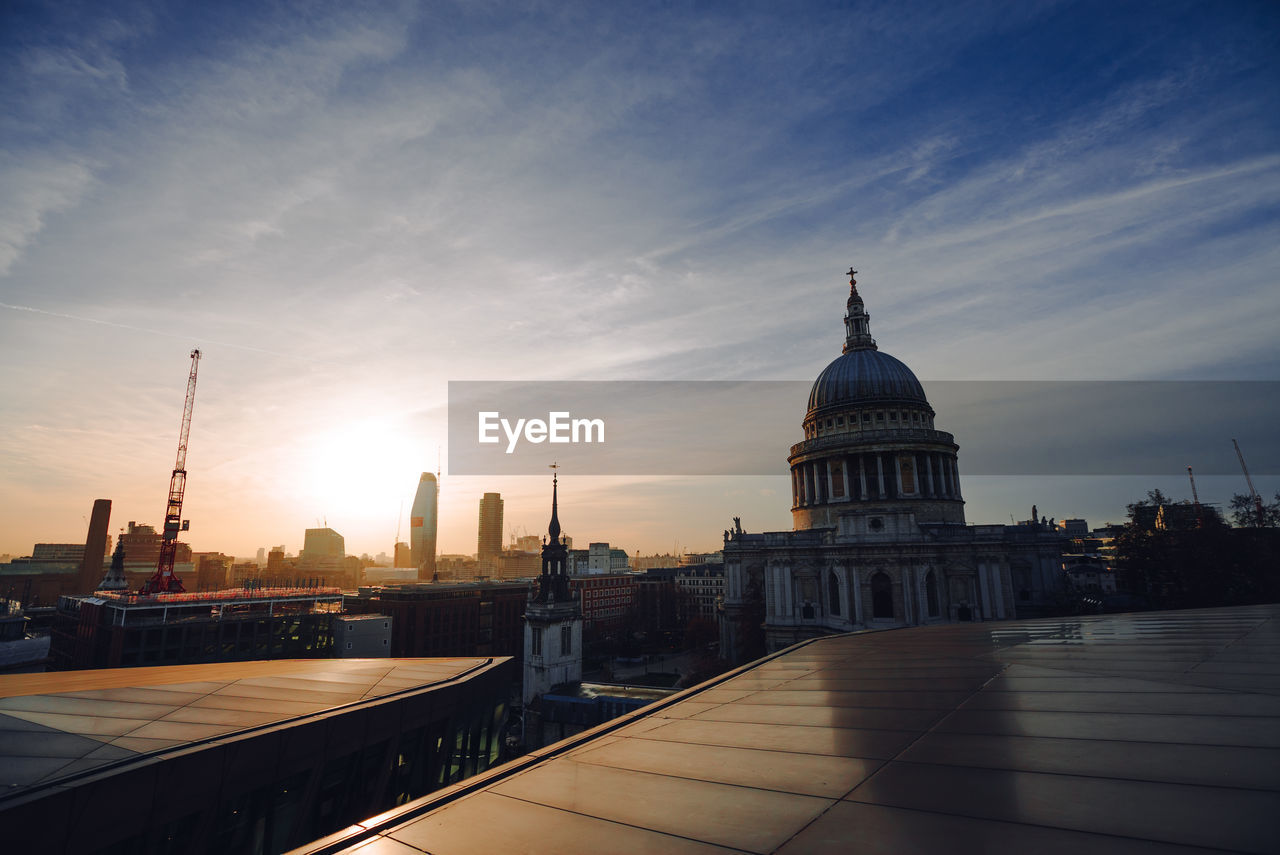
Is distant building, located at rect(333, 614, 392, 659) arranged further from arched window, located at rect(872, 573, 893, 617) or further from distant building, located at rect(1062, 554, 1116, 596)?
distant building, located at rect(1062, 554, 1116, 596)

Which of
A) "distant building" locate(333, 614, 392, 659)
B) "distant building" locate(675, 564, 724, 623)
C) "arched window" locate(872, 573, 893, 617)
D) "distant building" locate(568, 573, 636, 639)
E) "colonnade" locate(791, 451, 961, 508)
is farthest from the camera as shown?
"distant building" locate(675, 564, 724, 623)

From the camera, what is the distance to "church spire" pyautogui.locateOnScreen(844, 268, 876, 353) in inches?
3575

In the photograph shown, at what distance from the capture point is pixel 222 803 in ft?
44.3

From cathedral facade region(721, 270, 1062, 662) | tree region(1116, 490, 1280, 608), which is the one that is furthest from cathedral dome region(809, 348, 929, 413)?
tree region(1116, 490, 1280, 608)

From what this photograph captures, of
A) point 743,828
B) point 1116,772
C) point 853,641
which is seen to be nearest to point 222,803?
point 743,828

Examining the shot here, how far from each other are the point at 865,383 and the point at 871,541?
27.3 m

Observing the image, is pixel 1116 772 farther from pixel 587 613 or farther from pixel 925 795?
pixel 587 613

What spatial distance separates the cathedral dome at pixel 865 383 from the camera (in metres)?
79.8

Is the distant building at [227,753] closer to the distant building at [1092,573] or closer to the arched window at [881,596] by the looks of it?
the arched window at [881,596]

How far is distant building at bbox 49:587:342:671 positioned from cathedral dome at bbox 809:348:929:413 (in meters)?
78.7

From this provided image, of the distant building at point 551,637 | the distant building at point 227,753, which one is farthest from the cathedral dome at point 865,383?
the distant building at point 227,753

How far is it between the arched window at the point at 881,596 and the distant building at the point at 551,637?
3078 centimetres

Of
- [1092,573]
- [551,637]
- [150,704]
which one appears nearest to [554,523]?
[551,637]

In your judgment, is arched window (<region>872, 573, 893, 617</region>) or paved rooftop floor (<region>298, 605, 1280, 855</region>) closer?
paved rooftop floor (<region>298, 605, 1280, 855</region>)
